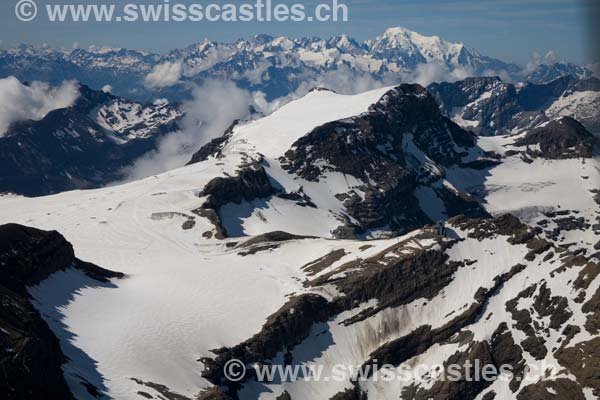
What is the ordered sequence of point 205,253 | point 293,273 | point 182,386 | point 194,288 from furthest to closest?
point 205,253
point 293,273
point 194,288
point 182,386

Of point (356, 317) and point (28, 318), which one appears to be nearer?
point (28, 318)

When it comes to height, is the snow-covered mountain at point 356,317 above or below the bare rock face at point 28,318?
below

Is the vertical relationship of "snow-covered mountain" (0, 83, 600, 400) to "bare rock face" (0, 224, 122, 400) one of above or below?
below

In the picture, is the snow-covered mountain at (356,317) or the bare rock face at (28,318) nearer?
the bare rock face at (28,318)

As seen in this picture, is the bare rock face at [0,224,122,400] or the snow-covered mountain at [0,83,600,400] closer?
the bare rock face at [0,224,122,400]

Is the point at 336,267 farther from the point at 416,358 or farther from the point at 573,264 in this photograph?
the point at 573,264

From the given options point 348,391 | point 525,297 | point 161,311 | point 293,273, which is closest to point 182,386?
point 161,311

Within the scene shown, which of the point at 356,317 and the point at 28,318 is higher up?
the point at 28,318

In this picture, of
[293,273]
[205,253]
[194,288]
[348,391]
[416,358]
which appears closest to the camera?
[348,391]
